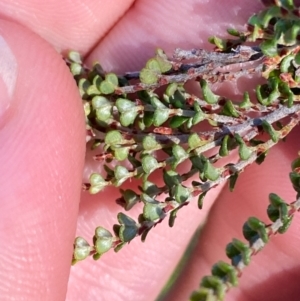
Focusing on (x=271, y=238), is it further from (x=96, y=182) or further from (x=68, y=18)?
(x=68, y=18)

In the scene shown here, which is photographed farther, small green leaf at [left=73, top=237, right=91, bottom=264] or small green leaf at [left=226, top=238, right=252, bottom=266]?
small green leaf at [left=73, top=237, right=91, bottom=264]

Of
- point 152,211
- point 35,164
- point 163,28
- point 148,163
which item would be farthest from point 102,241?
point 163,28

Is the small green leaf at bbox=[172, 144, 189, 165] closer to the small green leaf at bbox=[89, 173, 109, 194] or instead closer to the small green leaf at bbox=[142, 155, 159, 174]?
the small green leaf at bbox=[142, 155, 159, 174]

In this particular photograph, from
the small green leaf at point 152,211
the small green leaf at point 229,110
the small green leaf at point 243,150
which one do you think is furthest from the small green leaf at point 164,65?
the small green leaf at point 152,211

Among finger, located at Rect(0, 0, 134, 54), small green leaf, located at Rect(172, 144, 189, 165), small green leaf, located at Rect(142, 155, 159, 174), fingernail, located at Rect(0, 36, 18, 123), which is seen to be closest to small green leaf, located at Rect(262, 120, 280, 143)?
small green leaf, located at Rect(172, 144, 189, 165)

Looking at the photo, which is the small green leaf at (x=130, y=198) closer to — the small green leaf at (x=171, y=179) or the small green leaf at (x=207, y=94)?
the small green leaf at (x=171, y=179)
